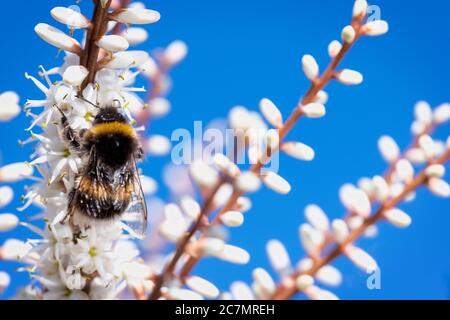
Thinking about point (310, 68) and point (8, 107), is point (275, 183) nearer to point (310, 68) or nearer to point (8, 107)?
point (310, 68)

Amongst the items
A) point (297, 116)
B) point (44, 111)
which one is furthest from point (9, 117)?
point (297, 116)

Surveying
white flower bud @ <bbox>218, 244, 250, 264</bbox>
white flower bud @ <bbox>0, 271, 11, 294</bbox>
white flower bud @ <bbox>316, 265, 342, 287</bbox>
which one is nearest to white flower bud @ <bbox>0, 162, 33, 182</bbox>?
white flower bud @ <bbox>0, 271, 11, 294</bbox>

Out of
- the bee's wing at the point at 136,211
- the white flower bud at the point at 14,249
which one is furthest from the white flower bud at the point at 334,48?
the white flower bud at the point at 14,249

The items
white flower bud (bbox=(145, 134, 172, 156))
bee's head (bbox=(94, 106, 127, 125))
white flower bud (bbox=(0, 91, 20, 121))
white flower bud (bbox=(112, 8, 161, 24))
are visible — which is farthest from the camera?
white flower bud (bbox=(145, 134, 172, 156))

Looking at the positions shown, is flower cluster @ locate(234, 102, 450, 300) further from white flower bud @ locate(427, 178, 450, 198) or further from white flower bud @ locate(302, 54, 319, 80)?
white flower bud @ locate(302, 54, 319, 80)

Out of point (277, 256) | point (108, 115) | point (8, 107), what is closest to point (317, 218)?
point (277, 256)

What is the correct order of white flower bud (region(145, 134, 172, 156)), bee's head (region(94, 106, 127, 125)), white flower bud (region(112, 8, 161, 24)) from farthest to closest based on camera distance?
white flower bud (region(145, 134, 172, 156)) → bee's head (region(94, 106, 127, 125)) → white flower bud (region(112, 8, 161, 24))
